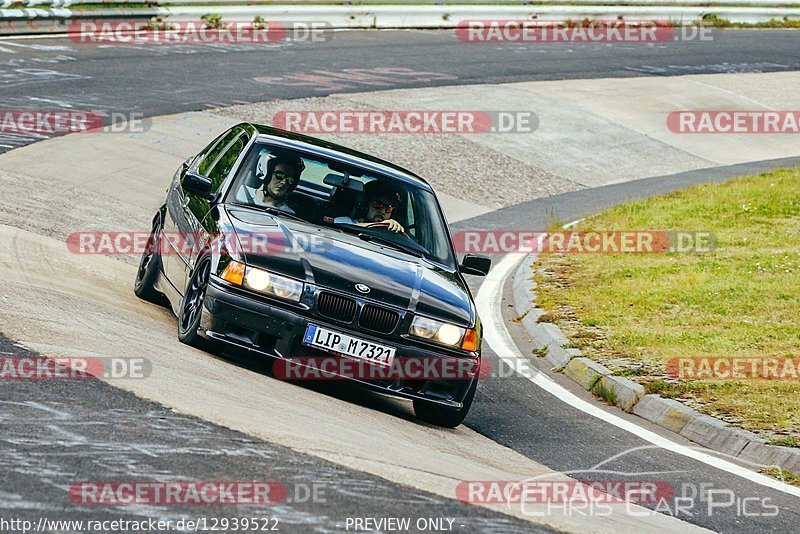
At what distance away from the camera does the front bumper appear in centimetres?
765

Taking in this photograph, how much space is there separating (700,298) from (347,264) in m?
5.51

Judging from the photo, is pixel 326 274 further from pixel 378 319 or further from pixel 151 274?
pixel 151 274

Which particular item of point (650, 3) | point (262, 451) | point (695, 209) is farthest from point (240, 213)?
point (650, 3)

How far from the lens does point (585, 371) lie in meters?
10.3

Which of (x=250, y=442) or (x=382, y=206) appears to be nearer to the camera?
(x=250, y=442)

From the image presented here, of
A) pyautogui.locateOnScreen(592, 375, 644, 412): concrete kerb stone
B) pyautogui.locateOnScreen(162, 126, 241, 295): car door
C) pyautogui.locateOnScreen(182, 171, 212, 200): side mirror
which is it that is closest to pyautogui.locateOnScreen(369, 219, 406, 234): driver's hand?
pyautogui.locateOnScreen(182, 171, 212, 200): side mirror

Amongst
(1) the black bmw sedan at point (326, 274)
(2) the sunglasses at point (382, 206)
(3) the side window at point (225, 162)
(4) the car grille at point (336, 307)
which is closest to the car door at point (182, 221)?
(1) the black bmw sedan at point (326, 274)

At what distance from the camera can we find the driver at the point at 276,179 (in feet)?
29.3

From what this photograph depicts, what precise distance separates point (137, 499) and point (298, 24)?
23572 millimetres

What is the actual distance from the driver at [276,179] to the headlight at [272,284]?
119 cm

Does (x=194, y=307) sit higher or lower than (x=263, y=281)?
lower

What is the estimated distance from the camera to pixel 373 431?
281 inches

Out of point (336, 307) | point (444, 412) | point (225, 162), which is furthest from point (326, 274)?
point (225, 162)

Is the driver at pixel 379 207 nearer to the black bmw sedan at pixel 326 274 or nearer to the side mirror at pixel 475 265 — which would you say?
the black bmw sedan at pixel 326 274
